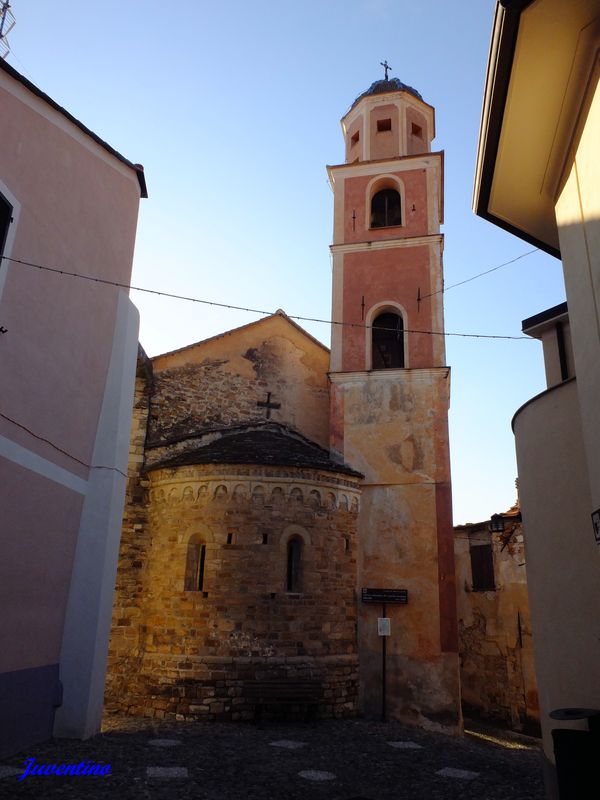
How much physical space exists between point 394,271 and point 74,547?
1068 centimetres

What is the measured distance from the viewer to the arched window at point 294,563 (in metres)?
12.3

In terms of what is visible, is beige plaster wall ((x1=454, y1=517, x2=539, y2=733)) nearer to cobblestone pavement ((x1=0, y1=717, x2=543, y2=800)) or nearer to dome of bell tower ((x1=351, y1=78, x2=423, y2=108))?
cobblestone pavement ((x1=0, y1=717, x2=543, y2=800))

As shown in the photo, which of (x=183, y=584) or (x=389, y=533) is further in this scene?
(x=389, y=533)

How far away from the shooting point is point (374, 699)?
12742 mm

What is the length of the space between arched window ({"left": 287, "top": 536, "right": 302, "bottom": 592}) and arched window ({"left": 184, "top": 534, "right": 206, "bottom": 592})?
5.44 feet

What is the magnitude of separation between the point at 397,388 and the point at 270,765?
352 inches

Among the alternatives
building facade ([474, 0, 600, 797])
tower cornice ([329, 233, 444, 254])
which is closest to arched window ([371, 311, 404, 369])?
tower cornice ([329, 233, 444, 254])

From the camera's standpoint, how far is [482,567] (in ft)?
57.9

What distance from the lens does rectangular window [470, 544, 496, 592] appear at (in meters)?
17.3

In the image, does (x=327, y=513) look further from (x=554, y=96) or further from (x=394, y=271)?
(x=554, y=96)

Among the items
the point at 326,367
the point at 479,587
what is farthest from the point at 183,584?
the point at 479,587

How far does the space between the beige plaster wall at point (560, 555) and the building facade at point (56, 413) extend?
5.83 meters

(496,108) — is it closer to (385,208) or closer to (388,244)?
(388,244)

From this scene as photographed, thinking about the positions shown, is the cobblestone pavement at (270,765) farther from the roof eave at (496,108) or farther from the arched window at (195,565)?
the roof eave at (496,108)
